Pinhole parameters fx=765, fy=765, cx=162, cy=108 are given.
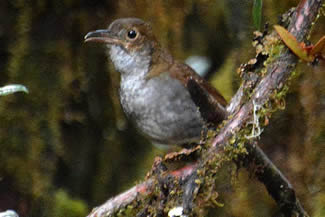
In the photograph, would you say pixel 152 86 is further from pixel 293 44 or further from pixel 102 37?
pixel 293 44

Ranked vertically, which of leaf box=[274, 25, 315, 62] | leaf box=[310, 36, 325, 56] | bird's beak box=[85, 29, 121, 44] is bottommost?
leaf box=[310, 36, 325, 56]

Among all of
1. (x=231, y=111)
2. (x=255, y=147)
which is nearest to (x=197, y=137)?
(x=255, y=147)

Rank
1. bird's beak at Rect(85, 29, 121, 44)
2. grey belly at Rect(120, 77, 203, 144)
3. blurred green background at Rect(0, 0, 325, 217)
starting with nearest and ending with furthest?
1. grey belly at Rect(120, 77, 203, 144)
2. bird's beak at Rect(85, 29, 121, 44)
3. blurred green background at Rect(0, 0, 325, 217)

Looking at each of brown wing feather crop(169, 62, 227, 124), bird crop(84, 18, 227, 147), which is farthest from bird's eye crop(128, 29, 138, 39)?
brown wing feather crop(169, 62, 227, 124)

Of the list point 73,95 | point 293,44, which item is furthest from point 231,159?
point 73,95

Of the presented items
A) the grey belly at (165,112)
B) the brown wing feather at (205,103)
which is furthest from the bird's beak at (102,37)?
the brown wing feather at (205,103)

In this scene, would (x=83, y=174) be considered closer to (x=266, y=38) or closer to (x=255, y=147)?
(x=255, y=147)

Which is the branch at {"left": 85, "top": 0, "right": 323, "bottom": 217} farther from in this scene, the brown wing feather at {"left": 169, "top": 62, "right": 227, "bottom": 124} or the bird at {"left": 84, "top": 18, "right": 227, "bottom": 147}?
the bird at {"left": 84, "top": 18, "right": 227, "bottom": 147}
